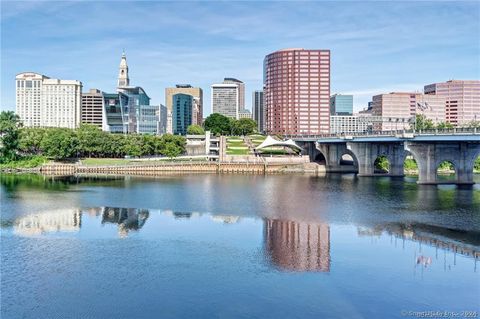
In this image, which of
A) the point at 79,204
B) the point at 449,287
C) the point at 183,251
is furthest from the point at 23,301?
the point at 79,204

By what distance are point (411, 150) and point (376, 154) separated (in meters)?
27.0

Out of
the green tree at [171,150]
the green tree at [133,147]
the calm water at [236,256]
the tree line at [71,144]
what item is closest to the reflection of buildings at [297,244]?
the calm water at [236,256]

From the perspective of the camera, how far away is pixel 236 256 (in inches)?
1933

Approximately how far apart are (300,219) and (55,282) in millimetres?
34175

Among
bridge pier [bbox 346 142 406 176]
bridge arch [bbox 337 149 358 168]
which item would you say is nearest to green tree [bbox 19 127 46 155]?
Answer: bridge arch [bbox 337 149 358 168]

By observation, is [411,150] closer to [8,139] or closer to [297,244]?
[297,244]

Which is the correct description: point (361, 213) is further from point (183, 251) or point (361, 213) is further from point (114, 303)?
point (114, 303)

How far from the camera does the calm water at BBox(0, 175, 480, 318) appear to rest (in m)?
36.6

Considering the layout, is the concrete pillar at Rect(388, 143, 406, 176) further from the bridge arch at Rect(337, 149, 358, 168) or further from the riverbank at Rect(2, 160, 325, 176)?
the riverbank at Rect(2, 160, 325, 176)

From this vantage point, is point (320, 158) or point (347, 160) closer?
point (347, 160)

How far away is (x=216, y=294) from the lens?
1517 inches

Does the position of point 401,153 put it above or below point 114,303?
above

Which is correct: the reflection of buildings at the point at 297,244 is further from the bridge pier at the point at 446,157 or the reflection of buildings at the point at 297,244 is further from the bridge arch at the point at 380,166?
the bridge arch at the point at 380,166

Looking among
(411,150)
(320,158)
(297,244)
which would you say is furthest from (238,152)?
(297,244)
